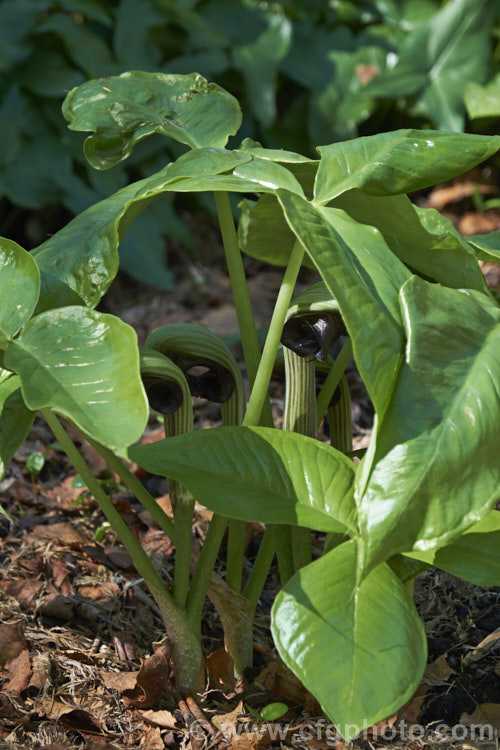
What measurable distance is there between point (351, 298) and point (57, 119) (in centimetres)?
238

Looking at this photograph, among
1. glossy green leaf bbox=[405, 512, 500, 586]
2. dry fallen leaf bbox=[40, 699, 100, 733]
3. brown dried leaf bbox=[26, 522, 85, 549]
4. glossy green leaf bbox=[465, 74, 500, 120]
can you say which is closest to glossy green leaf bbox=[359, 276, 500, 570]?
glossy green leaf bbox=[405, 512, 500, 586]

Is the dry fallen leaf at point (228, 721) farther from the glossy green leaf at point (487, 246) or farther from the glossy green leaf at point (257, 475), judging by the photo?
the glossy green leaf at point (487, 246)

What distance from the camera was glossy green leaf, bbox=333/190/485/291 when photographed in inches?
37.0

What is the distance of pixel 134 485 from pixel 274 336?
0.87ft

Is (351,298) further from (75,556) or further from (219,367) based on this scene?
(75,556)

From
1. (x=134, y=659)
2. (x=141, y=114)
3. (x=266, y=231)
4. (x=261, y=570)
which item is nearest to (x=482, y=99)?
(x=266, y=231)

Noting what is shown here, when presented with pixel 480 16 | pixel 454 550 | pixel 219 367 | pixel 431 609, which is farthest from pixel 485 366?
pixel 480 16

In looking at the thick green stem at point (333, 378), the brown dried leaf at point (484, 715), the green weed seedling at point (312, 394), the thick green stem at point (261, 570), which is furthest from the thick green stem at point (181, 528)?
the brown dried leaf at point (484, 715)

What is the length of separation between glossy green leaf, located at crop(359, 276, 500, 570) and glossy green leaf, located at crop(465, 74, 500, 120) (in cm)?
241

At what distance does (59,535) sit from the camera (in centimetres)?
149

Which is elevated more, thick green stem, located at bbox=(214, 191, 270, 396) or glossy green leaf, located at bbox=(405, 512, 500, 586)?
thick green stem, located at bbox=(214, 191, 270, 396)

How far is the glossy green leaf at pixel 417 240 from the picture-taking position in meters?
0.94

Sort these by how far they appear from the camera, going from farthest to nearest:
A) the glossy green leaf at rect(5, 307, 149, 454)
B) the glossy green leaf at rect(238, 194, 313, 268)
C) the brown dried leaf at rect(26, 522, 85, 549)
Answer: the brown dried leaf at rect(26, 522, 85, 549) → the glossy green leaf at rect(238, 194, 313, 268) → the glossy green leaf at rect(5, 307, 149, 454)

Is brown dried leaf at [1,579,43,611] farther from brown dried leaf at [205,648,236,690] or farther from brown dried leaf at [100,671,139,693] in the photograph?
brown dried leaf at [205,648,236,690]
